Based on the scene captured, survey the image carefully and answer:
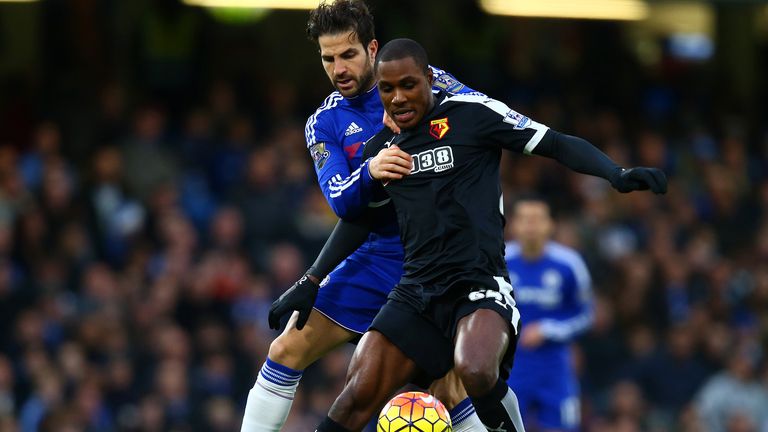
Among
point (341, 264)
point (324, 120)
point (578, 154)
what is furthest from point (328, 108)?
point (578, 154)

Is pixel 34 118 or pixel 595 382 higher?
pixel 34 118

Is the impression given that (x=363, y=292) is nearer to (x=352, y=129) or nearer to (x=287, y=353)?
(x=287, y=353)

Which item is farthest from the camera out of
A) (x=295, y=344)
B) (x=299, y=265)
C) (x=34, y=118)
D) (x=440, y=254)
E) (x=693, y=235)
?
(x=693, y=235)

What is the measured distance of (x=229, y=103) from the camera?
14.5 m

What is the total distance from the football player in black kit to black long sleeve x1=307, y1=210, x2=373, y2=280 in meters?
0.35

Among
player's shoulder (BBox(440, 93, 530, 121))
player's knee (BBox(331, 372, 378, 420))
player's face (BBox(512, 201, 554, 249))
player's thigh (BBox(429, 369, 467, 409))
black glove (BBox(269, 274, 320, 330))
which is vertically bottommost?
player's face (BBox(512, 201, 554, 249))

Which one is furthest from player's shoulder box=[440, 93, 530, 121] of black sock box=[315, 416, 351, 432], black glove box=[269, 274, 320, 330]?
black sock box=[315, 416, 351, 432]

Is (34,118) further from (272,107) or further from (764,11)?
(764,11)

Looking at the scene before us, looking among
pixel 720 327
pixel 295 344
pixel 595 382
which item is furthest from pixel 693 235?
pixel 295 344

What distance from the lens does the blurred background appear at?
1216 cm

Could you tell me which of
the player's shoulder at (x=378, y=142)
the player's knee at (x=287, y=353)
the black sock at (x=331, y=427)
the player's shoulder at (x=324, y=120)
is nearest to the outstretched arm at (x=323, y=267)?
the player's knee at (x=287, y=353)

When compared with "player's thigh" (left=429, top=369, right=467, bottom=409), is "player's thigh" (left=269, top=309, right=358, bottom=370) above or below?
above

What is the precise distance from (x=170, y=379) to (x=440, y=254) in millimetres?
6200

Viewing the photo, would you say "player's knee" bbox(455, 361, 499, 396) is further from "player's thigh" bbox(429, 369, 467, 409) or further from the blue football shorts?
the blue football shorts
